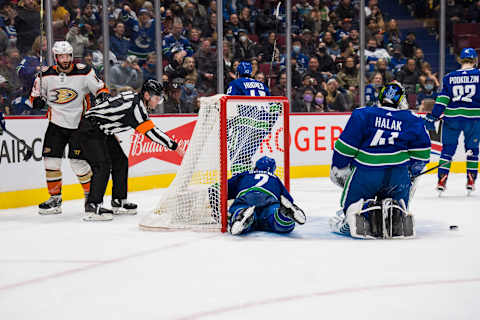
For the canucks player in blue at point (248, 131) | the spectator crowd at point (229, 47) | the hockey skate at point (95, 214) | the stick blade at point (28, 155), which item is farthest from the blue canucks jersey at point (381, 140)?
the stick blade at point (28, 155)

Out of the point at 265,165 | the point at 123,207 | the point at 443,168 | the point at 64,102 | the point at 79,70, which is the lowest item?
the point at 123,207

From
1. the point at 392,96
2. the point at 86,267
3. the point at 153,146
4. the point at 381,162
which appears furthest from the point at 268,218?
the point at 153,146

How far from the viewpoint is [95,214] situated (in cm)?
496

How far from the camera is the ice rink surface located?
252 centimetres

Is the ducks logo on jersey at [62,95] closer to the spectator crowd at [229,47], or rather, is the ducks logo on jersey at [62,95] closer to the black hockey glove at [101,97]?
the black hockey glove at [101,97]

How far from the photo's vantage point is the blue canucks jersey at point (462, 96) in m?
6.36

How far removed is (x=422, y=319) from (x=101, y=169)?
10.5 feet

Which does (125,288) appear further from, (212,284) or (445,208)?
(445,208)

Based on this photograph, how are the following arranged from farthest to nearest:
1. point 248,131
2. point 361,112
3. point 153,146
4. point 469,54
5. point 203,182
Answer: point 153,146, point 469,54, point 248,131, point 203,182, point 361,112

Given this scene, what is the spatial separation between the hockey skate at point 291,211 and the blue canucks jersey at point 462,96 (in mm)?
2853

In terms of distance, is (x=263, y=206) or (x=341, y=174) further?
(x=263, y=206)

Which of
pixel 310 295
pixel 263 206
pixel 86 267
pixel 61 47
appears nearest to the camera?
pixel 310 295

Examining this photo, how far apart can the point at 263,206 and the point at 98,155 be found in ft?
4.97

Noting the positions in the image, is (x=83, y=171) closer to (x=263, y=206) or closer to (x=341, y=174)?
(x=263, y=206)
